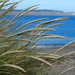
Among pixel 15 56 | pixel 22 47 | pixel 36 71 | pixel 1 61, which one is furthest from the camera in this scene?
pixel 22 47

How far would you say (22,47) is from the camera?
1455mm

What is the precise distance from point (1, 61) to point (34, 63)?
33 centimetres

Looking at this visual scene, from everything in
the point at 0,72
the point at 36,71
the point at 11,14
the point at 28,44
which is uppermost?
the point at 11,14

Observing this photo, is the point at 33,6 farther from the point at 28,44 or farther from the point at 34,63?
the point at 34,63

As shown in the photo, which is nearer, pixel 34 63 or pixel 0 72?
pixel 0 72

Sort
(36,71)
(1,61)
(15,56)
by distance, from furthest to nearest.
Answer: (36,71) < (15,56) < (1,61)

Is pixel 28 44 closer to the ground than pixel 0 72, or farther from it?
farther from it

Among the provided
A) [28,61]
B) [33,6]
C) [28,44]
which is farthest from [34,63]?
[33,6]

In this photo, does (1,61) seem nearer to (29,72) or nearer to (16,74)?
(16,74)

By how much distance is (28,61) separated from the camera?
1320mm

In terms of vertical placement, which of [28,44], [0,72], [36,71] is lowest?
[36,71]

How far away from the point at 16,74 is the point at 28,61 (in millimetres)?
156

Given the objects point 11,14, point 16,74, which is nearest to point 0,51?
point 16,74

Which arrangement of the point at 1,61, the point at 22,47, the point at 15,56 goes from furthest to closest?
the point at 22,47 → the point at 15,56 → the point at 1,61
